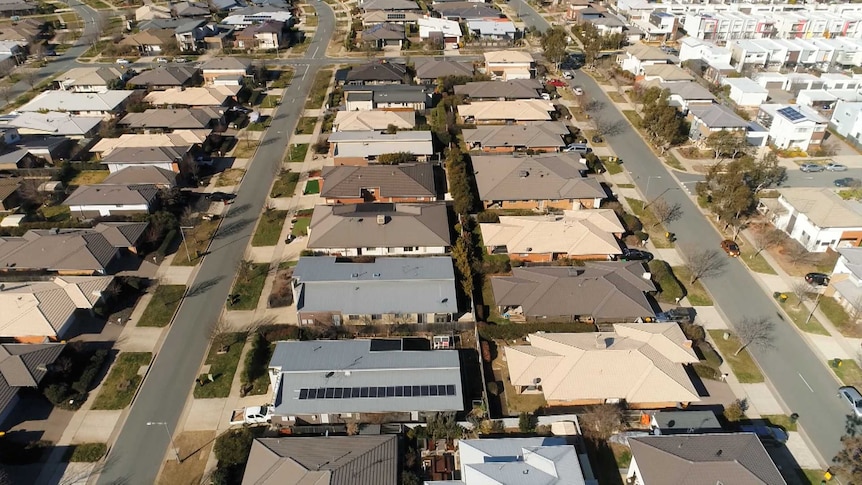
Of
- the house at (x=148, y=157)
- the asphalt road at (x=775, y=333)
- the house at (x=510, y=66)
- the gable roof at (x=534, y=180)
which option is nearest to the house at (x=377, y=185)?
the gable roof at (x=534, y=180)

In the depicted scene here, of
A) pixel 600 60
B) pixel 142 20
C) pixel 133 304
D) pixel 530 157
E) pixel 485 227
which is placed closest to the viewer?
pixel 133 304

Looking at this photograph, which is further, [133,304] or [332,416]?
[133,304]

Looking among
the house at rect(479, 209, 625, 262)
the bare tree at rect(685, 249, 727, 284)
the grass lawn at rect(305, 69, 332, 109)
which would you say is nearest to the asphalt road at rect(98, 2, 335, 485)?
the grass lawn at rect(305, 69, 332, 109)

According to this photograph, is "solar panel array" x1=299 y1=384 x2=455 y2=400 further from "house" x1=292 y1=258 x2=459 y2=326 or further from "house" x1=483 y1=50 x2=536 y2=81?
"house" x1=483 y1=50 x2=536 y2=81

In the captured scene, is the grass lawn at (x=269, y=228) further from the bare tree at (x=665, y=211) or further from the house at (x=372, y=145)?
the bare tree at (x=665, y=211)

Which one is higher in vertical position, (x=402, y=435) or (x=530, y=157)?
(x=530, y=157)

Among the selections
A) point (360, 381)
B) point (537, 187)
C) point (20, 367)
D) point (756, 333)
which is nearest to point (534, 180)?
point (537, 187)

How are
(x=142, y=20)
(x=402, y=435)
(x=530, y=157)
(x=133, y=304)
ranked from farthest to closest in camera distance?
(x=142, y=20) < (x=530, y=157) < (x=133, y=304) < (x=402, y=435)

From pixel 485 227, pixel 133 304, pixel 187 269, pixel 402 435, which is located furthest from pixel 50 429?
pixel 485 227

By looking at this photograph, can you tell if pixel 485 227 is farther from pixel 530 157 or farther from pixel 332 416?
pixel 332 416
